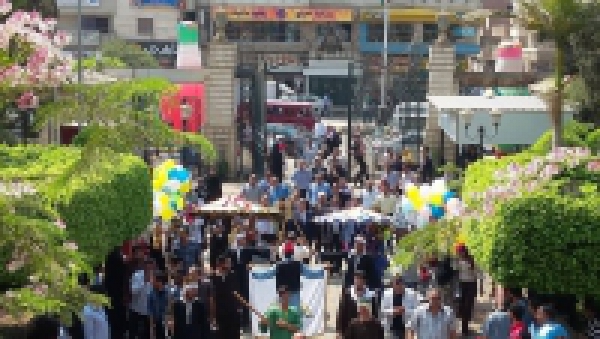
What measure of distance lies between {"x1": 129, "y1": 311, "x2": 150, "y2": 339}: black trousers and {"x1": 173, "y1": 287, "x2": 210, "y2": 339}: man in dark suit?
690 mm

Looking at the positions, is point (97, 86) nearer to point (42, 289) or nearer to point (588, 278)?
point (42, 289)

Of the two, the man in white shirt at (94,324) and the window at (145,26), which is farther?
the window at (145,26)

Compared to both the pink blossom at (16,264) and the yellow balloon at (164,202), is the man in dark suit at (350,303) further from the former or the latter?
the pink blossom at (16,264)

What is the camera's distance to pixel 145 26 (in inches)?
2827

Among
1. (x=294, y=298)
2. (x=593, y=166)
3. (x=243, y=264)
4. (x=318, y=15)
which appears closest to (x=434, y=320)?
(x=593, y=166)

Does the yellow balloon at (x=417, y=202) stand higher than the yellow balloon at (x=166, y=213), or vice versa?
the yellow balloon at (x=417, y=202)

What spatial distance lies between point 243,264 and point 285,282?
1445 mm

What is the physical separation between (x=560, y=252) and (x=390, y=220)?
944 centimetres

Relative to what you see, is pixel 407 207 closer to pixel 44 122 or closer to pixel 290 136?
pixel 44 122

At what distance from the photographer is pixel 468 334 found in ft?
64.0

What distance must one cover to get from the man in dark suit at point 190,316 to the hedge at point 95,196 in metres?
1.40

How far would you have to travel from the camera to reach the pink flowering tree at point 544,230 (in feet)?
48.0

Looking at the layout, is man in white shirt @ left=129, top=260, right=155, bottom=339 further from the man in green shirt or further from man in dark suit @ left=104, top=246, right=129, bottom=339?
the man in green shirt

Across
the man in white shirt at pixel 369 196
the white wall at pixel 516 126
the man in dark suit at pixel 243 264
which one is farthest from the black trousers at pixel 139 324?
the white wall at pixel 516 126
